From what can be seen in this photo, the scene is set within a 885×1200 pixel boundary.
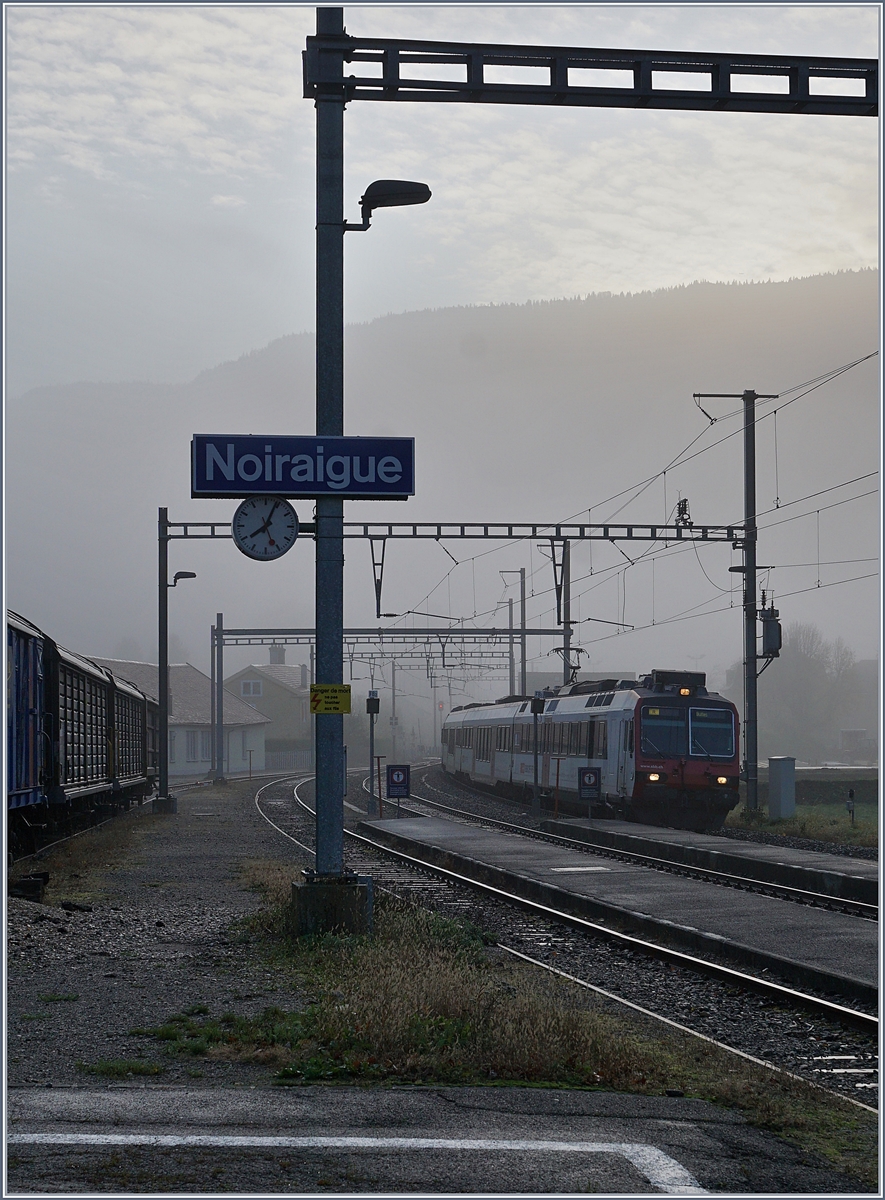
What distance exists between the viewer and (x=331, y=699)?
12.2m

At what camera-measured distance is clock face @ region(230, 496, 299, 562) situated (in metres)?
12.3

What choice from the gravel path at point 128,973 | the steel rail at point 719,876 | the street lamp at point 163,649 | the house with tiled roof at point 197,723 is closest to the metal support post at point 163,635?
the street lamp at point 163,649

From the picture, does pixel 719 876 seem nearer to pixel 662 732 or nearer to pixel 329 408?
pixel 662 732

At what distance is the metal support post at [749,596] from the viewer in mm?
30828

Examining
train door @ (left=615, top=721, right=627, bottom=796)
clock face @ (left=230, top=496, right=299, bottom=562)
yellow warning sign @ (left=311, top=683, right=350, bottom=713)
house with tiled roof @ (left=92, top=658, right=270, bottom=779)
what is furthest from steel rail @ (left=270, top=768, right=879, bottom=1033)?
house with tiled roof @ (left=92, top=658, right=270, bottom=779)

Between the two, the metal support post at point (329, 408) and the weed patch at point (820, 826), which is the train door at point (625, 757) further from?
the metal support post at point (329, 408)

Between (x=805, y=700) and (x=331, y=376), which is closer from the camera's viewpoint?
(x=331, y=376)

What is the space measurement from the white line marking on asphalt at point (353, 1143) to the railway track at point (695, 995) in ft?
7.54

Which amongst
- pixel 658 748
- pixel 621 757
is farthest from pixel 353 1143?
pixel 621 757

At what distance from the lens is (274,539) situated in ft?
40.3

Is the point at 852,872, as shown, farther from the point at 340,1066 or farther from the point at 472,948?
the point at 340,1066

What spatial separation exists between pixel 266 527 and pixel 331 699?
69.2 inches

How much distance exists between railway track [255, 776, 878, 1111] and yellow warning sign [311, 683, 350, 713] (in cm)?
293

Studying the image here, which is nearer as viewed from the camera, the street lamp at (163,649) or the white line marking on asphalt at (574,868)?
the white line marking on asphalt at (574,868)
